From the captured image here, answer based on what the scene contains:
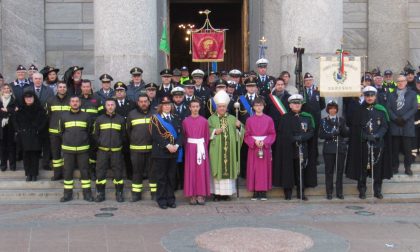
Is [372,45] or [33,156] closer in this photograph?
[33,156]

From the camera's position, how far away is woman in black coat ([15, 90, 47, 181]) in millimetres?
11258

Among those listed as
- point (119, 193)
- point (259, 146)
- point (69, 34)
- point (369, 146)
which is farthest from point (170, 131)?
point (69, 34)

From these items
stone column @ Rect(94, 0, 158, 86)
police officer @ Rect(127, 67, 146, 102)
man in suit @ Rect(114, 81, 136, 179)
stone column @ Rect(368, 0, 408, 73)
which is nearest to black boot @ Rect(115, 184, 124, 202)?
man in suit @ Rect(114, 81, 136, 179)

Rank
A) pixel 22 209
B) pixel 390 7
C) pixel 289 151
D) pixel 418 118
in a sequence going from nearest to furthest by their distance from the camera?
pixel 22 209
pixel 289 151
pixel 418 118
pixel 390 7

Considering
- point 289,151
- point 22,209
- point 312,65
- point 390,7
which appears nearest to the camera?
point 22,209

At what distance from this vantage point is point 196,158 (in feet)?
35.6

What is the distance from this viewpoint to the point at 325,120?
36.7ft

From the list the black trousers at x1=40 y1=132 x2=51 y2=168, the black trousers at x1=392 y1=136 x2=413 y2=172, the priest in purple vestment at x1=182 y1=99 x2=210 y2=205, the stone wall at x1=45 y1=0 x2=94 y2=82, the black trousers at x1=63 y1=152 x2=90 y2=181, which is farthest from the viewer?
the stone wall at x1=45 y1=0 x2=94 y2=82

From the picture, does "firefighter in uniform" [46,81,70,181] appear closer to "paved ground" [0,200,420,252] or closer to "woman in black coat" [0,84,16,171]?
"woman in black coat" [0,84,16,171]

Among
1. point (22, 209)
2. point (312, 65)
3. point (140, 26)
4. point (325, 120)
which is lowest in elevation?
point (22, 209)

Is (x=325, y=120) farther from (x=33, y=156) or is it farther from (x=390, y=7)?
(x=390, y=7)

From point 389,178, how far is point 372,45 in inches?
247

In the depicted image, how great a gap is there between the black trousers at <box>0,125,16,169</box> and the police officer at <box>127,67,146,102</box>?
2507mm

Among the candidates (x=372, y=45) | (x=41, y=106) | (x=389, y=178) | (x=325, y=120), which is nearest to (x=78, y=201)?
(x=41, y=106)
